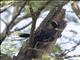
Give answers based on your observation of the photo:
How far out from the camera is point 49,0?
112cm

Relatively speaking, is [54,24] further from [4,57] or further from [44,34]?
[4,57]

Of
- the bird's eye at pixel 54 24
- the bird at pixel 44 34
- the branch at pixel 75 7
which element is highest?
the branch at pixel 75 7

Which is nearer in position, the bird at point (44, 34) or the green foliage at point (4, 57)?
the bird at point (44, 34)

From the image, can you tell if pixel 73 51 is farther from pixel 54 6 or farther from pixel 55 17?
pixel 54 6

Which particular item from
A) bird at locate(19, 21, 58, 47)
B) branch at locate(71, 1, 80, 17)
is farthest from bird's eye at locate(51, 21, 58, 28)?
branch at locate(71, 1, 80, 17)

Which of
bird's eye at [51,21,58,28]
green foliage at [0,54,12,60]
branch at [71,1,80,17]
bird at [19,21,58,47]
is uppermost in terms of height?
branch at [71,1,80,17]

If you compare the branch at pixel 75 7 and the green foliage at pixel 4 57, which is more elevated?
the branch at pixel 75 7

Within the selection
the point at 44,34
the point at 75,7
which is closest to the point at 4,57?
the point at 44,34

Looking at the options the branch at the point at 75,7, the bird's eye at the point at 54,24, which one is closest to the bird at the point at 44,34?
the bird's eye at the point at 54,24

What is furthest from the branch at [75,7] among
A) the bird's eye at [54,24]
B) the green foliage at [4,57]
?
the green foliage at [4,57]

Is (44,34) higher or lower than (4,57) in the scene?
higher

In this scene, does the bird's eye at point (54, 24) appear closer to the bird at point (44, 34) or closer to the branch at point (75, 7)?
the bird at point (44, 34)

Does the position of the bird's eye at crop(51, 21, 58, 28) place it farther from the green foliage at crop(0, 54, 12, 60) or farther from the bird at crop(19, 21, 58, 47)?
the green foliage at crop(0, 54, 12, 60)

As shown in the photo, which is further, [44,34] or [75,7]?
[75,7]
